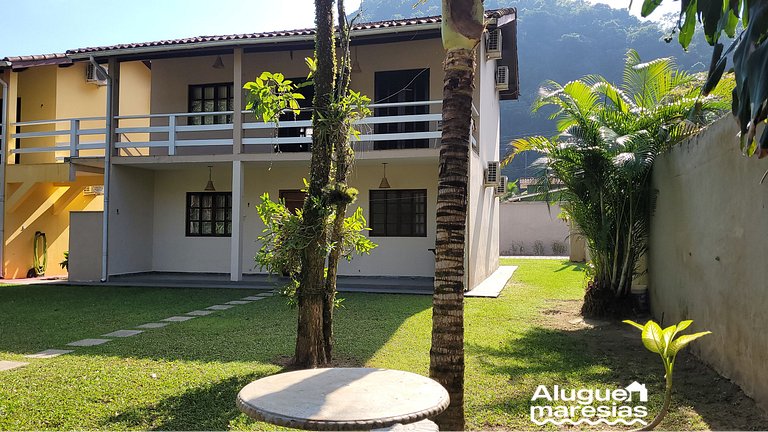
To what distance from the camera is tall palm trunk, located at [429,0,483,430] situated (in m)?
3.76

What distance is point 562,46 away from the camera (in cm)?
6419

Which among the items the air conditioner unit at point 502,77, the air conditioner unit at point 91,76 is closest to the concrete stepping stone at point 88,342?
the air conditioner unit at point 91,76

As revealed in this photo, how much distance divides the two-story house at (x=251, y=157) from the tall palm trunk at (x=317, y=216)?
598 centimetres

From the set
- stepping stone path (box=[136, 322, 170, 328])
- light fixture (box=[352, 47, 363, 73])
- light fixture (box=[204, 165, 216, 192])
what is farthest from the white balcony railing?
stepping stone path (box=[136, 322, 170, 328])

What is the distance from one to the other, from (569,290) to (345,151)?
8.54 metres

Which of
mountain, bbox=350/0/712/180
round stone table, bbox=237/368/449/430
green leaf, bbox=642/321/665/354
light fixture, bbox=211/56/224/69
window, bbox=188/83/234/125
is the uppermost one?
mountain, bbox=350/0/712/180

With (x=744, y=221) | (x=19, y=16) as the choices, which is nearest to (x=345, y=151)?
(x=744, y=221)

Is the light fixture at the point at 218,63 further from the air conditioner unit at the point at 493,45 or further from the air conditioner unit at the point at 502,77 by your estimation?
the air conditioner unit at the point at 502,77

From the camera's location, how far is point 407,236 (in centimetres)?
1391

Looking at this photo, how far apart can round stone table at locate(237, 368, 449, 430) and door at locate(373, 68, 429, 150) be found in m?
10.6

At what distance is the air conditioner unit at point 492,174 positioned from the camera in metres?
14.4

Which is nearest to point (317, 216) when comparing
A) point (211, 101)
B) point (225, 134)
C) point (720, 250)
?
point (720, 250)

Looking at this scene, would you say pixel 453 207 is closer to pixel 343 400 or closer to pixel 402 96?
pixel 343 400

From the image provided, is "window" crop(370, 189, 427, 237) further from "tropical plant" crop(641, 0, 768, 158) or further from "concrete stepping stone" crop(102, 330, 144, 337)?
"tropical plant" crop(641, 0, 768, 158)
